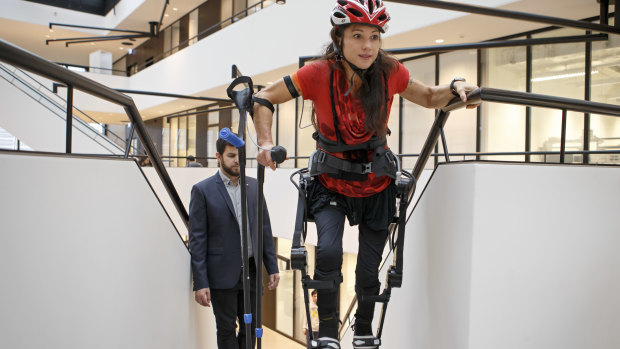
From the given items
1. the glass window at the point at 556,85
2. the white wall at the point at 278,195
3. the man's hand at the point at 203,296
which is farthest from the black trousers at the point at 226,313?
the white wall at the point at 278,195

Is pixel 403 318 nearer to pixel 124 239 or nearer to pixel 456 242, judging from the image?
pixel 456 242

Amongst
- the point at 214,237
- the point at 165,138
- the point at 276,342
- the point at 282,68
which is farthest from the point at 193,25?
the point at 214,237

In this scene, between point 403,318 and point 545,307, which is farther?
point 403,318

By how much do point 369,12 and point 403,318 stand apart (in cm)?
141

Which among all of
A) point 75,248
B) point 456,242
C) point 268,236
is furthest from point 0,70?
point 456,242

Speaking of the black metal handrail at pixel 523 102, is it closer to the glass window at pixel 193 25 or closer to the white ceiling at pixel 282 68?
the white ceiling at pixel 282 68

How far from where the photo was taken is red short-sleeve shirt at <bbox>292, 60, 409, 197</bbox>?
74.8 inches

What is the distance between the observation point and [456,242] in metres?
1.72

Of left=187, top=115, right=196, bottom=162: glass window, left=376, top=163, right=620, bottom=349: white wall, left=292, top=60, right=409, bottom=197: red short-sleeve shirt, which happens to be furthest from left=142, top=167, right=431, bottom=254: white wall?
left=187, top=115, right=196, bottom=162: glass window

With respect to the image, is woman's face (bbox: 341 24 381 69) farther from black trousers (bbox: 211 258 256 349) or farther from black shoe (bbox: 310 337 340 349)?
black trousers (bbox: 211 258 256 349)

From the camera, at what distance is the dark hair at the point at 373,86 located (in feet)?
6.16

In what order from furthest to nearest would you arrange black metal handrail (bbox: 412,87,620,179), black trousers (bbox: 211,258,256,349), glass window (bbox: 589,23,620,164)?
glass window (bbox: 589,23,620,164) < black trousers (bbox: 211,258,256,349) < black metal handrail (bbox: 412,87,620,179)

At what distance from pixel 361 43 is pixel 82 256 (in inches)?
50.0

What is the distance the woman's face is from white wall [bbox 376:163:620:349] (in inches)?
20.9
